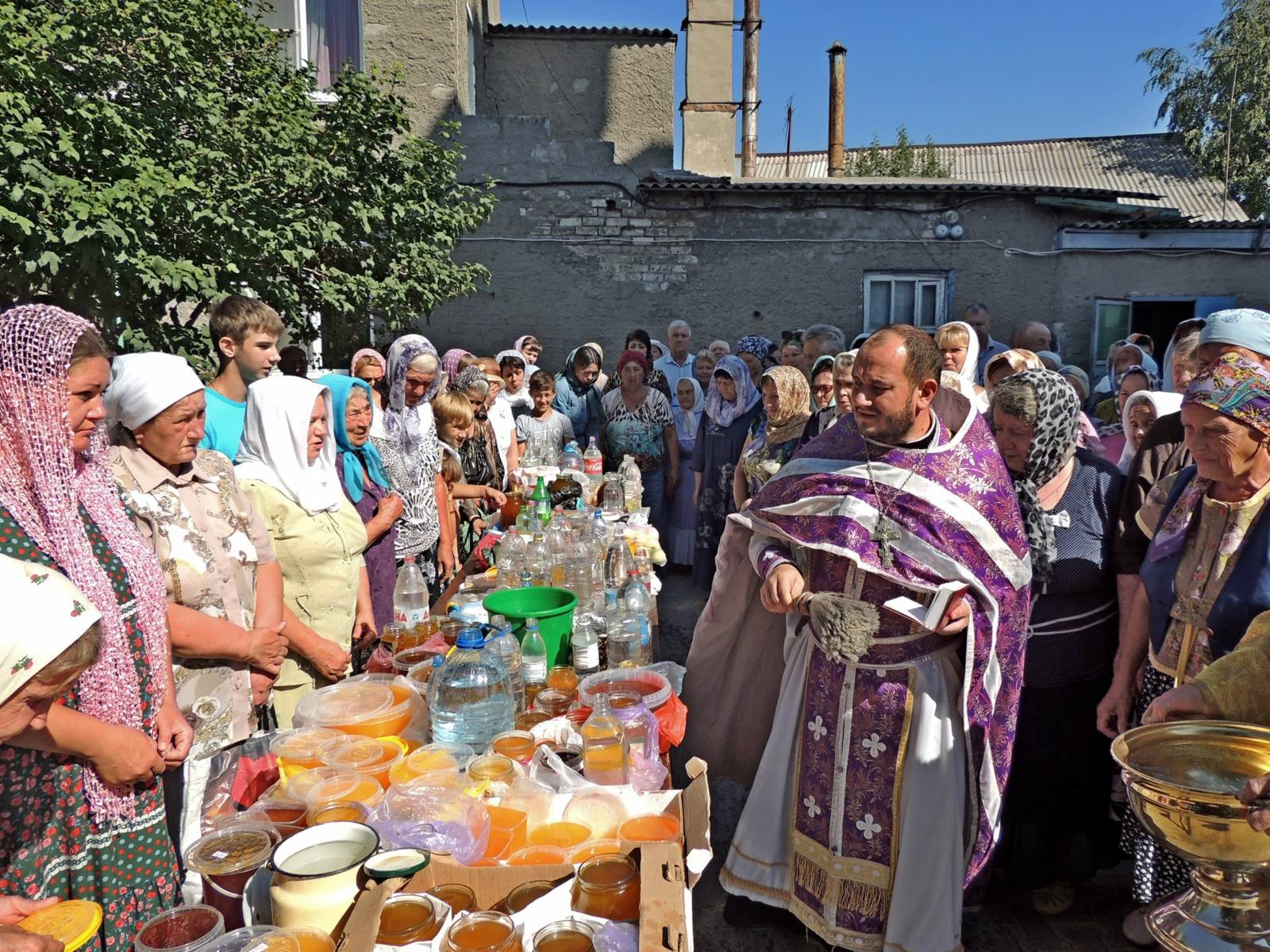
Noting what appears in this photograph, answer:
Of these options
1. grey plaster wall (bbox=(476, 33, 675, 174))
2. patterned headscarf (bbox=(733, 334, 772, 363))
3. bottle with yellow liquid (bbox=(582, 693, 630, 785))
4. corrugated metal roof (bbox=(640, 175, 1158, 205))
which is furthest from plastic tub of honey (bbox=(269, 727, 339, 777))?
grey plaster wall (bbox=(476, 33, 675, 174))

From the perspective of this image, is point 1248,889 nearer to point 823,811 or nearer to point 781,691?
point 823,811

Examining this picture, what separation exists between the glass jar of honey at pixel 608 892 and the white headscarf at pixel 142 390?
5.82 ft

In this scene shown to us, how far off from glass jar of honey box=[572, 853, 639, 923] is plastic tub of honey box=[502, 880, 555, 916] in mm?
69

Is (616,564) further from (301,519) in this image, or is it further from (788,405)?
(788,405)

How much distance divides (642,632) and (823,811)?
89 cm

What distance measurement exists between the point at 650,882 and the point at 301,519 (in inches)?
81.8

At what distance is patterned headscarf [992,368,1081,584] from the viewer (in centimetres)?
271

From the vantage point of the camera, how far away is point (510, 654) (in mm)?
2545

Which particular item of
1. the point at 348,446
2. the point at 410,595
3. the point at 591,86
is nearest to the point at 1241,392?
the point at 410,595

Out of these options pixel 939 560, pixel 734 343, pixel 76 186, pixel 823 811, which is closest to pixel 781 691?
pixel 823 811

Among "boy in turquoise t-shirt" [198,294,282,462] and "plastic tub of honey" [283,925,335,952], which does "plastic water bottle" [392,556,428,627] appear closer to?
"boy in turquoise t-shirt" [198,294,282,462]

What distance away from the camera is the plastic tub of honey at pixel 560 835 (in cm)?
179

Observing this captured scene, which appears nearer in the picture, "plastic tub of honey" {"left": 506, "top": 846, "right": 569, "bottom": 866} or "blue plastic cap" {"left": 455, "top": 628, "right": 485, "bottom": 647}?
"plastic tub of honey" {"left": 506, "top": 846, "right": 569, "bottom": 866}

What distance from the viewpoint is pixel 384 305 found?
698cm
